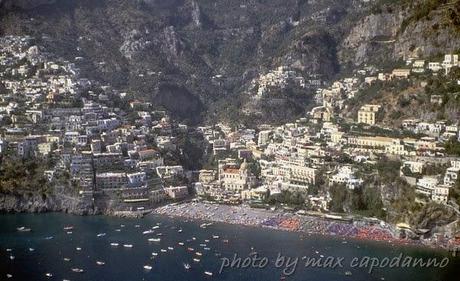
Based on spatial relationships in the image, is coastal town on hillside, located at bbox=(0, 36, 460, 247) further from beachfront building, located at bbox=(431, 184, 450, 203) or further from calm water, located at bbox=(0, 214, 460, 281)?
calm water, located at bbox=(0, 214, 460, 281)

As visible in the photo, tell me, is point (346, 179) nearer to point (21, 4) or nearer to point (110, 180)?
point (110, 180)

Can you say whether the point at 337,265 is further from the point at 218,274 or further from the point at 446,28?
the point at 446,28

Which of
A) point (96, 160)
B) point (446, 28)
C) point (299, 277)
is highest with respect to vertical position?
Result: point (446, 28)

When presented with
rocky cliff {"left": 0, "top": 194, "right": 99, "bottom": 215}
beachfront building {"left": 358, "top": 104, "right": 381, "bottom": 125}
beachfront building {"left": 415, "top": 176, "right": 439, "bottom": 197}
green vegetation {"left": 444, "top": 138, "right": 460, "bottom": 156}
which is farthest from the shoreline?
beachfront building {"left": 358, "top": 104, "right": 381, "bottom": 125}

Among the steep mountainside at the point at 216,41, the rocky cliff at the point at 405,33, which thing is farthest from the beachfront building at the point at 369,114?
the steep mountainside at the point at 216,41

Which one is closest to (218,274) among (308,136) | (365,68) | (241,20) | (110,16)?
(308,136)

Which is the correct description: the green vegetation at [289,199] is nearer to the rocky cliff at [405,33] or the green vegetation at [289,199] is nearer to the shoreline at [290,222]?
the shoreline at [290,222]

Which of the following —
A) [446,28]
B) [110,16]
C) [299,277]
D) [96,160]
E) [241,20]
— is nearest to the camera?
[299,277]
